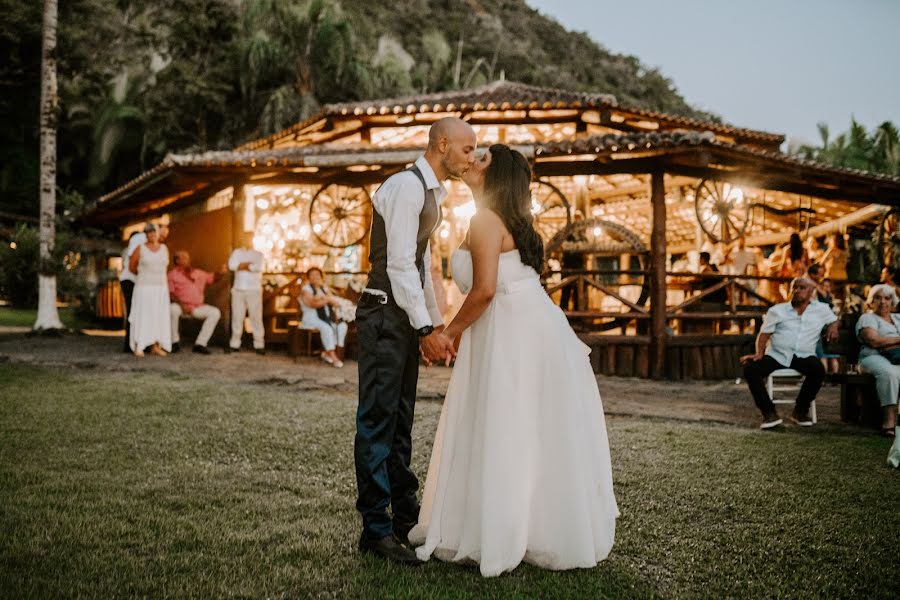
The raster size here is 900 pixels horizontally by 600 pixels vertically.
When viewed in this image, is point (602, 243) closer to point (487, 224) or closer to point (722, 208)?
point (722, 208)

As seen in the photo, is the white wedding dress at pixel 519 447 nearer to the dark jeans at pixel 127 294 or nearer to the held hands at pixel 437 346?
the held hands at pixel 437 346

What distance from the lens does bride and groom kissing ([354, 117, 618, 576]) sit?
2.60 m

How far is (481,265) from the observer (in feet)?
8.80

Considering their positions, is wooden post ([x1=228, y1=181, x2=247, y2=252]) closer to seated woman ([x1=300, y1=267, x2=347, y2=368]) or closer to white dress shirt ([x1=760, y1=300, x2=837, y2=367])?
seated woman ([x1=300, y1=267, x2=347, y2=368])

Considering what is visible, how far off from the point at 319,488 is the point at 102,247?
79.5ft

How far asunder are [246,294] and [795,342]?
8.14 metres

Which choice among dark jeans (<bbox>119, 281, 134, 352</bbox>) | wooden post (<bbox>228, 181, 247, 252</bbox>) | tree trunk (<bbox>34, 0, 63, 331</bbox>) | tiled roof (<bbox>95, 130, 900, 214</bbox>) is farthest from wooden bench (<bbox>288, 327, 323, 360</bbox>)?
tree trunk (<bbox>34, 0, 63, 331</bbox>)

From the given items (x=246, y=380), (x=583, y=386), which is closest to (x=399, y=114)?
(x=246, y=380)

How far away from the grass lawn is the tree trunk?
933 centimetres

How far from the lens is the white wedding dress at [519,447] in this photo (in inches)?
102

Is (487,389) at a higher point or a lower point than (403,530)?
higher

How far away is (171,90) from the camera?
2830cm

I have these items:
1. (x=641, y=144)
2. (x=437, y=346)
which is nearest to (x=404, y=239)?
(x=437, y=346)

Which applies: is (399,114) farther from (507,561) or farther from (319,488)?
(507,561)
